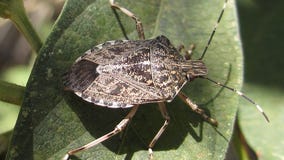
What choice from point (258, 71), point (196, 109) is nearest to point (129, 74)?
point (196, 109)

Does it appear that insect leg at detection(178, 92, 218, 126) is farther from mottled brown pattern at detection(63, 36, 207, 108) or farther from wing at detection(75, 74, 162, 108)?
wing at detection(75, 74, 162, 108)

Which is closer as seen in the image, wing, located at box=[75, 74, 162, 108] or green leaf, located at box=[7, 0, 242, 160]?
green leaf, located at box=[7, 0, 242, 160]

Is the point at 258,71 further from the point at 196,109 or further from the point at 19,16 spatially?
the point at 19,16

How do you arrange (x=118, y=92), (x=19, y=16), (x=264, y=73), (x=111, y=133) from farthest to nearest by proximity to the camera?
(x=264, y=73) → (x=118, y=92) → (x=111, y=133) → (x=19, y=16)

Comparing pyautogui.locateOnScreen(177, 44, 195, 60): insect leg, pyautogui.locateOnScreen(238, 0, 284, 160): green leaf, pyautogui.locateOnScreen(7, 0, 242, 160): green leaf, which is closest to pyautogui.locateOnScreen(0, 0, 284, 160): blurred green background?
pyautogui.locateOnScreen(238, 0, 284, 160): green leaf

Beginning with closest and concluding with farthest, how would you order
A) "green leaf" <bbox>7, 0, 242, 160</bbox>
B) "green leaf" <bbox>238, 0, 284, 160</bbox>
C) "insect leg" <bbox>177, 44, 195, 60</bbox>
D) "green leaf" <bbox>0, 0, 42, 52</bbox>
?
"green leaf" <bbox>7, 0, 242, 160</bbox> < "green leaf" <bbox>0, 0, 42, 52</bbox> < "insect leg" <bbox>177, 44, 195, 60</bbox> < "green leaf" <bbox>238, 0, 284, 160</bbox>

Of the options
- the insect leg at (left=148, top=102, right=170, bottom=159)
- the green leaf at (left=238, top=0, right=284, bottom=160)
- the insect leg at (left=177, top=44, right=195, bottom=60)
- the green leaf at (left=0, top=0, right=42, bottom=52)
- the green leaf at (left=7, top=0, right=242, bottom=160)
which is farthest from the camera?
the green leaf at (left=238, top=0, right=284, bottom=160)

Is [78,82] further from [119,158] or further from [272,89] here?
[272,89]

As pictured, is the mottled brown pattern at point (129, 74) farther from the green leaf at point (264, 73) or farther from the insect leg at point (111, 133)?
the green leaf at point (264, 73)
